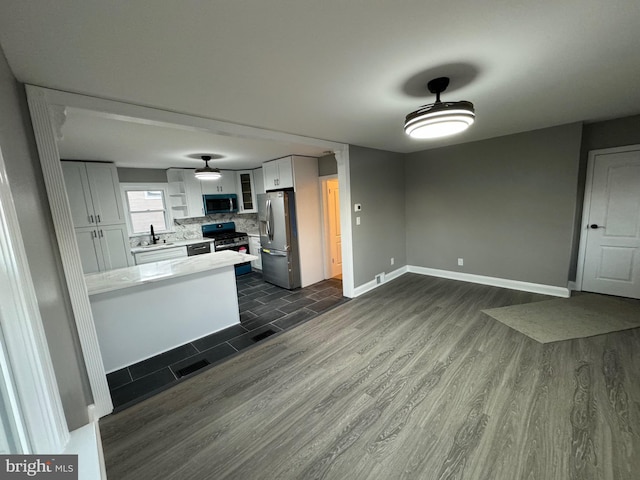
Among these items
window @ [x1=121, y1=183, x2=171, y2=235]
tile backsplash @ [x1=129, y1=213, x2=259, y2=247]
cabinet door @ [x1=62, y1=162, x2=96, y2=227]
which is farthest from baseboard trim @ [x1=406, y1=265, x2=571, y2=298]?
cabinet door @ [x1=62, y1=162, x2=96, y2=227]

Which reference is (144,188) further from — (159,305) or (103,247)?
(159,305)

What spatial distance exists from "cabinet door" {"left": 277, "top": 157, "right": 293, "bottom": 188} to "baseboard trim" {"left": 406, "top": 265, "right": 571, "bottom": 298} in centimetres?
300

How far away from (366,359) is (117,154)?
4.47 meters

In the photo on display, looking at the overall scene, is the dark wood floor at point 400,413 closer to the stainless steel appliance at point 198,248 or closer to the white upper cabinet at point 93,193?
the stainless steel appliance at point 198,248

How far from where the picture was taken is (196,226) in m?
5.87

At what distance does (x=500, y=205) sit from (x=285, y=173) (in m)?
3.63

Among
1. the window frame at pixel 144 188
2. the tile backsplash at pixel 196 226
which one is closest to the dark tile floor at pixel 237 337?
the tile backsplash at pixel 196 226

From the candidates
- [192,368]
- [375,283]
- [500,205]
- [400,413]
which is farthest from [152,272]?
[500,205]

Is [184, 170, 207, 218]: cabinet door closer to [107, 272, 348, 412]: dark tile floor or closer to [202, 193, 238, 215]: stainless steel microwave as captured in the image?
[202, 193, 238, 215]: stainless steel microwave

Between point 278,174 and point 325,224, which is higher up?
point 278,174

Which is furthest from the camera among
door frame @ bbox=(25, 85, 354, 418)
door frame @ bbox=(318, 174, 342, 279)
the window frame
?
door frame @ bbox=(318, 174, 342, 279)

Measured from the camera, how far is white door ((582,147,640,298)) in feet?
10.9

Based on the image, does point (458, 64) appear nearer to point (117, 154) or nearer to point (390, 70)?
point (390, 70)

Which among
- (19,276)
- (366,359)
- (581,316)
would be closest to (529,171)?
(581,316)
